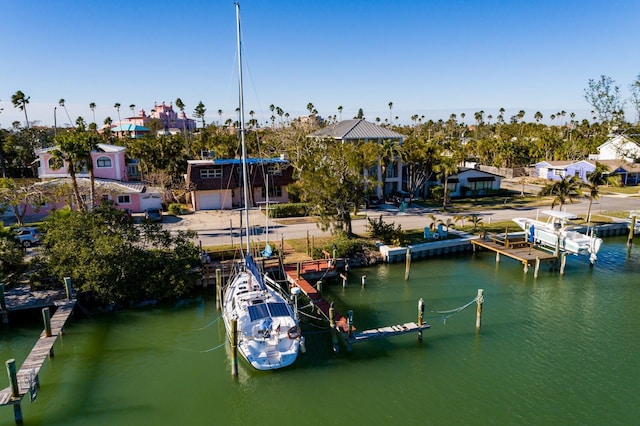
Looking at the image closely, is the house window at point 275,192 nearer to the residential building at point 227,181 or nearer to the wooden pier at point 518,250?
the residential building at point 227,181

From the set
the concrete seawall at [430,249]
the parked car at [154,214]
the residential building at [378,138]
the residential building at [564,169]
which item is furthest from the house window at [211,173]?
the residential building at [564,169]

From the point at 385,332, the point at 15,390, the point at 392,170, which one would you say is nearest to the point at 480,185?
the point at 392,170

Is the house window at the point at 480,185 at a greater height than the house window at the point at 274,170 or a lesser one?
lesser

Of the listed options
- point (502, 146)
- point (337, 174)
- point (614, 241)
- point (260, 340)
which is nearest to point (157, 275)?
point (260, 340)

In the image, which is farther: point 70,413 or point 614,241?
point 614,241

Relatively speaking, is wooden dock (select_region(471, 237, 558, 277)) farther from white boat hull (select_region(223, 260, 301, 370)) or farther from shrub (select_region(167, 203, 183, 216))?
shrub (select_region(167, 203, 183, 216))

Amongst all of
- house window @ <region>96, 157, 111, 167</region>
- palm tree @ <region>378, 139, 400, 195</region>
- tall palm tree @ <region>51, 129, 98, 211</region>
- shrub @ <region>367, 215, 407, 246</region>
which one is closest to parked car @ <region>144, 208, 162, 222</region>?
house window @ <region>96, 157, 111, 167</region>

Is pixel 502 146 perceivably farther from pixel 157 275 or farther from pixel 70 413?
pixel 70 413
